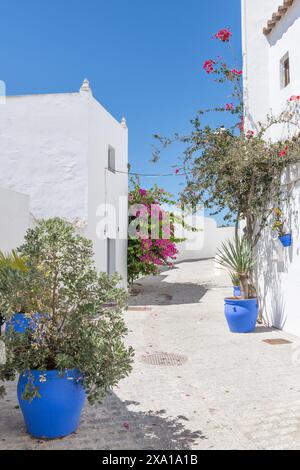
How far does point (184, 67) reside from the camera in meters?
12.6

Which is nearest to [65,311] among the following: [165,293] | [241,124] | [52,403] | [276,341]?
[52,403]

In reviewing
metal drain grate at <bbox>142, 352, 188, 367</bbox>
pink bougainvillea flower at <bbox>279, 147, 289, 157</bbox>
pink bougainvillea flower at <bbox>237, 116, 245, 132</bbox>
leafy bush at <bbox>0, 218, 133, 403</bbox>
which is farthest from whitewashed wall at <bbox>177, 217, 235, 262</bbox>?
leafy bush at <bbox>0, 218, 133, 403</bbox>

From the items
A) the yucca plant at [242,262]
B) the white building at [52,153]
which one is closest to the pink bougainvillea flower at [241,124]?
the yucca plant at [242,262]

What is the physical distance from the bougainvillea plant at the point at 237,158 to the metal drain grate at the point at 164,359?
3.55 metres

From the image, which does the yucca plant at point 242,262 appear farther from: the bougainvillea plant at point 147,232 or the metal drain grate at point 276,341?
the bougainvillea plant at point 147,232

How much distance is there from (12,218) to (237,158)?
17.0ft

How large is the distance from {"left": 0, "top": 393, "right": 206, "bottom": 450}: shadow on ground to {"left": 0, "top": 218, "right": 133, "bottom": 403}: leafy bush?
388 millimetres

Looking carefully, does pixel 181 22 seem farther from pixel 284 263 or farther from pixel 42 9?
pixel 284 263

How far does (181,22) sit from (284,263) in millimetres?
7839

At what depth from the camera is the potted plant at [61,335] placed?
11.8 ft

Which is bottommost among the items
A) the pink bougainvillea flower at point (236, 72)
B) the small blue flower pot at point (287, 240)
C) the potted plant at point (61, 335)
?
the potted plant at point (61, 335)

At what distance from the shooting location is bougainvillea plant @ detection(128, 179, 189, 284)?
50.4 feet

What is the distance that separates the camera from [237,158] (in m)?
8.64

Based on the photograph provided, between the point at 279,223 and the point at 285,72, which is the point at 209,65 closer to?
the point at 285,72
